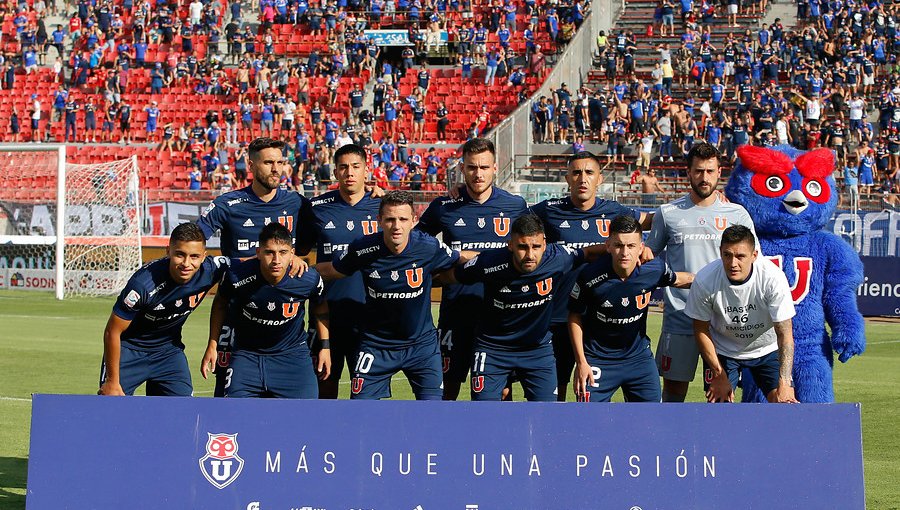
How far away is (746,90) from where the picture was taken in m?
31.4

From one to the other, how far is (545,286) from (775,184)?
7.10 feet

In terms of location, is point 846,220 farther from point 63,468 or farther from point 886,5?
point 63,468

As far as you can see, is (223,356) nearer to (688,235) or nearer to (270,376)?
(270,376)

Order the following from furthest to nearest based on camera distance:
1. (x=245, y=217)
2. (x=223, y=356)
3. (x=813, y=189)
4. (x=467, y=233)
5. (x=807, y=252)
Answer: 1. (x=813, y=189)
2. (x=807, y=252)
3. (x=245, y=217)
4. (x=467, y=233)
5. (x=223, y=356)

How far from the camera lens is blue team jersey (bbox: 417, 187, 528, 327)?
905 centimetres

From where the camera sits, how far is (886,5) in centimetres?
3328

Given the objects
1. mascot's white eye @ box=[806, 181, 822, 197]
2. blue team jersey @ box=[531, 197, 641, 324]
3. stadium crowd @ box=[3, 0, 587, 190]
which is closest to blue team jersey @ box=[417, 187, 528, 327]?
blue team jersey @ box=[531, 197, 641, 324]

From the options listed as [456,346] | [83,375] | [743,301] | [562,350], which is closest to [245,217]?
[456,346]

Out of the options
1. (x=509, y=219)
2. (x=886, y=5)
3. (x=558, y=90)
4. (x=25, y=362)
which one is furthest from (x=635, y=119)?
(x=509, y=219)

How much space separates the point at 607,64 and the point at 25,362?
22225mm

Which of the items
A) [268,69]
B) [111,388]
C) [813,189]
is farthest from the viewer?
[268,69]

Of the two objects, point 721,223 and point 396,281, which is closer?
point 396,281

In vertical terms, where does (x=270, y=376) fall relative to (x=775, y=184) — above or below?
below

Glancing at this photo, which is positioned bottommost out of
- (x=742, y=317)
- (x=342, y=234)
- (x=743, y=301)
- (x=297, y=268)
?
(x=742, y=317)
